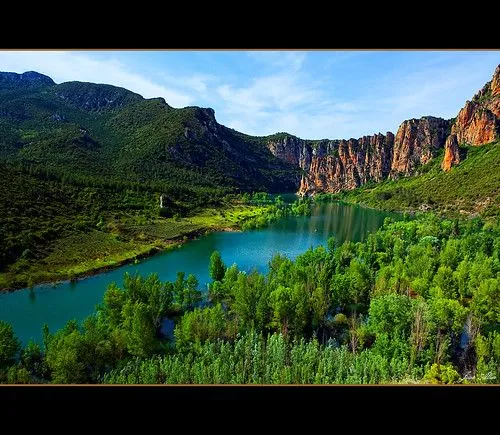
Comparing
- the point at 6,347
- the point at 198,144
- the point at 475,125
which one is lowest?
the point at 6,347

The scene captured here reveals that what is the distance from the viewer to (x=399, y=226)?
27.9 m

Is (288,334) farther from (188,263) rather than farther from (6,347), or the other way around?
(188,263)

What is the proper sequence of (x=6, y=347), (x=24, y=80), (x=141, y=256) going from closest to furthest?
(x=6, y=347) < (x=141, y=256) < (x=24, y=80)

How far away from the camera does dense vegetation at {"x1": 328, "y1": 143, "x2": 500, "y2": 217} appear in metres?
35.9

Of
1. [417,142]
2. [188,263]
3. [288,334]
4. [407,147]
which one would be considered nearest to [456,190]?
[417,142]

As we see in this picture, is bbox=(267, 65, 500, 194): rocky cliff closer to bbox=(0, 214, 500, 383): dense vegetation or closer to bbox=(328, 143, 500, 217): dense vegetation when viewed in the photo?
bbox=(328, 143, 500, 217): dense vegetation

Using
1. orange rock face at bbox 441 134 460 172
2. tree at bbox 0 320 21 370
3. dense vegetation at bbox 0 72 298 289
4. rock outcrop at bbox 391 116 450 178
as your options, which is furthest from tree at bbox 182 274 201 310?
rock outcrop at bbox 391 116 450 178

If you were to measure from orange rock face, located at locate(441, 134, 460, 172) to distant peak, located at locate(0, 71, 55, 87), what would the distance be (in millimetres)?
69243

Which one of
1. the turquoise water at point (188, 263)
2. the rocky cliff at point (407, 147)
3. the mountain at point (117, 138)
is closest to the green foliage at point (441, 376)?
the turquoise water at point (188, 263)

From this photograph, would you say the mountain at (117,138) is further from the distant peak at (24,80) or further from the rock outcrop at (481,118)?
the rock outcrop at (481,118)

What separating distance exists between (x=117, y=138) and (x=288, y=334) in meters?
49.7

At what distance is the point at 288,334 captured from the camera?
34.6 ft
